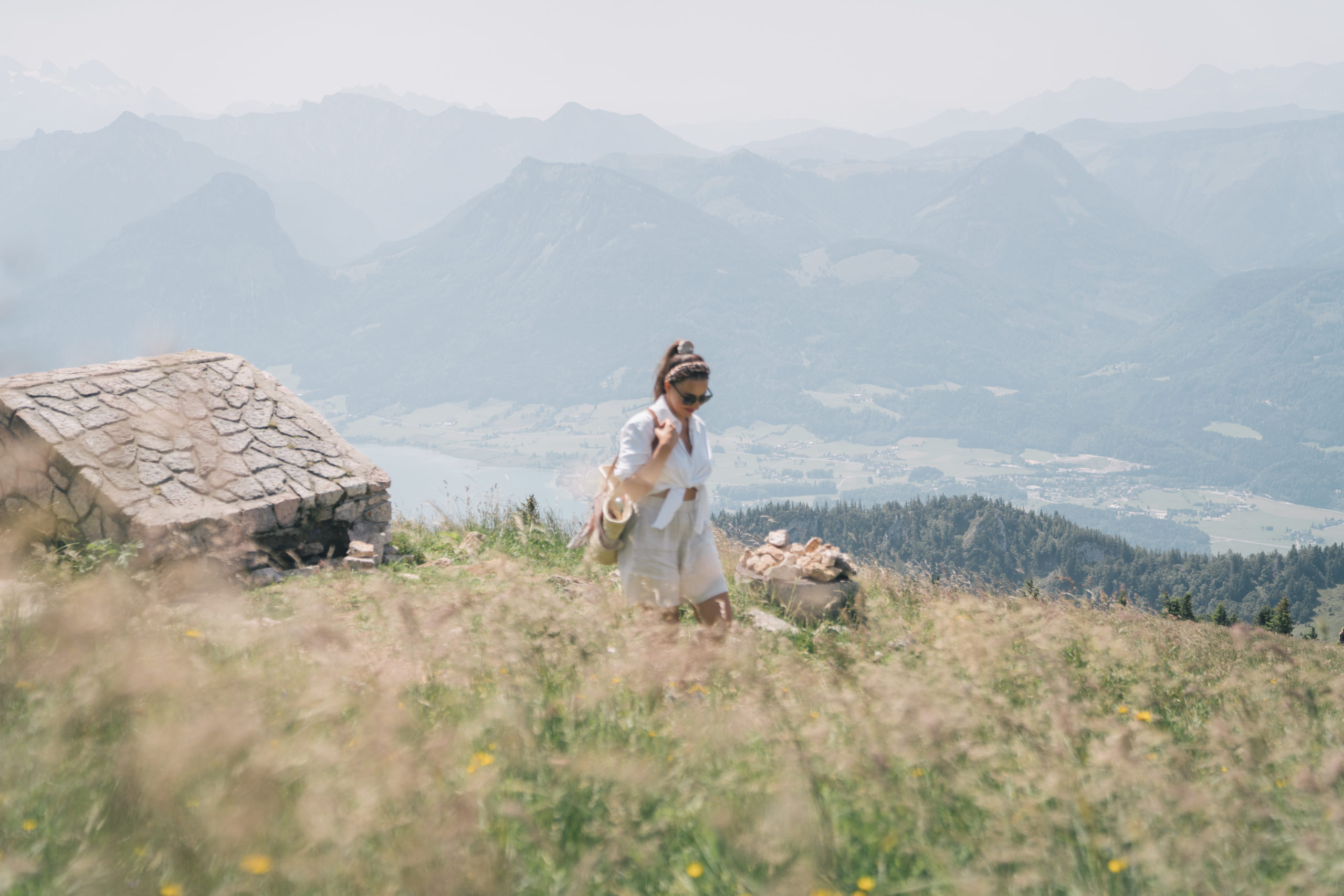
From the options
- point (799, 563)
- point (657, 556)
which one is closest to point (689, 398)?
point (657, 556)

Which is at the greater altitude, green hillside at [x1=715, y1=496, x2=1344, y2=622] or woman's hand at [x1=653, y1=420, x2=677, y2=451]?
woman's hand at [x1=653, y1=420, x2=677, y2=451]

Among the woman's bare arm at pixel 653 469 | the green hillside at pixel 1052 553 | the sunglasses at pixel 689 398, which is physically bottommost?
the green hillside at pixel 1052 553

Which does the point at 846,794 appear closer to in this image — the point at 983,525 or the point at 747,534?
the point at 747,534

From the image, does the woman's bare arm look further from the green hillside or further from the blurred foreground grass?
the green hillside

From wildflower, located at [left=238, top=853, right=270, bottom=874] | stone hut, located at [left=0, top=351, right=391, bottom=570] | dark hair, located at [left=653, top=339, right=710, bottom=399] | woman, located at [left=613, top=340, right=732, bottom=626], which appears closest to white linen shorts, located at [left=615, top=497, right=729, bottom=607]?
woman, located at [left=613, top=340, right=732, bottom=626]

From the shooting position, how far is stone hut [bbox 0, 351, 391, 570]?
21.9 feet

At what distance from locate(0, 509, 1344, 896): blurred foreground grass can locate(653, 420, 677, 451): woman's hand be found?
955mm

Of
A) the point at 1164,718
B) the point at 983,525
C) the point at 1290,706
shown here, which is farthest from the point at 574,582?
the point at 983,525

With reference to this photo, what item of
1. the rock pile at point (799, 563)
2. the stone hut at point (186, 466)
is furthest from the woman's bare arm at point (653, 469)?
the stone hut at point (186, 466)

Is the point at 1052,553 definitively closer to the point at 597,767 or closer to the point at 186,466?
the point at 186,466

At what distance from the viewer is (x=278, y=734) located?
2686 millimetres

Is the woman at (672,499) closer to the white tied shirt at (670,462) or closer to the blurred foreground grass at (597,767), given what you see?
the white tied shirt at (670,462)

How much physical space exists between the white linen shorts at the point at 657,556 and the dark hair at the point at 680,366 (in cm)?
71

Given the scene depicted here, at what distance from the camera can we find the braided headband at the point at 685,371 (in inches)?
183
